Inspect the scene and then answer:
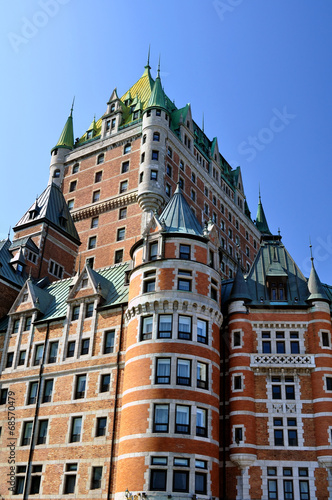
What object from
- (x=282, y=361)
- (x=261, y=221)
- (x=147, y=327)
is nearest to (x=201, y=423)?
(x=282, y=361)

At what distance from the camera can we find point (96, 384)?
175 ft

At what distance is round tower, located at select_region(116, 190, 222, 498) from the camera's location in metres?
44.3

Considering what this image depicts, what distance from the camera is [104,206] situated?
3342 inches

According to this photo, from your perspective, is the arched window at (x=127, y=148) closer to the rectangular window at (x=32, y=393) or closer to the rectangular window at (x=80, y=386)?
the rectangular window at (x=32, y=393)

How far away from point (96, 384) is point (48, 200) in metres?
34.7

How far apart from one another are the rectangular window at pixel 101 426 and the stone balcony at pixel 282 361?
43.8ft

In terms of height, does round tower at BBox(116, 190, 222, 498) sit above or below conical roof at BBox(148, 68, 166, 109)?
below

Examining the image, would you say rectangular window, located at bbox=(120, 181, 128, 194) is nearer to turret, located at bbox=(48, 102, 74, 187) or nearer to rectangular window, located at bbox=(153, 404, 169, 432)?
turret, located at bbox=(48, 102, 74, 187)

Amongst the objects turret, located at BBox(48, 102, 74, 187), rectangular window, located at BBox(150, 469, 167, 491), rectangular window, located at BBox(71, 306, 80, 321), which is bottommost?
rectangular window, located at BBox(150, 469, 167, 491)

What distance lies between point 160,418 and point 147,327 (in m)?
7.78

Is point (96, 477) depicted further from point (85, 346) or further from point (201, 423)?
point (85, 346)

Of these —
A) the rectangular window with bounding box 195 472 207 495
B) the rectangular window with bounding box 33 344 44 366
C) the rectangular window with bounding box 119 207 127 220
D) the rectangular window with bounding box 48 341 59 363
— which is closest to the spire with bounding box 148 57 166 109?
the rectangular window with bounding box 119 207 127 220

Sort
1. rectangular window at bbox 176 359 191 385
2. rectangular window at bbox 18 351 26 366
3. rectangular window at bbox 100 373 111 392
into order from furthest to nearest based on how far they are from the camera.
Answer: rectangular window at bbox 18 351 26 366
rectangular window at bbox 100 373 111 392
rectangular window at bbox 176 359 191 385

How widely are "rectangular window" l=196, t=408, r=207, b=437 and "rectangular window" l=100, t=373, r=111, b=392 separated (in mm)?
9533
